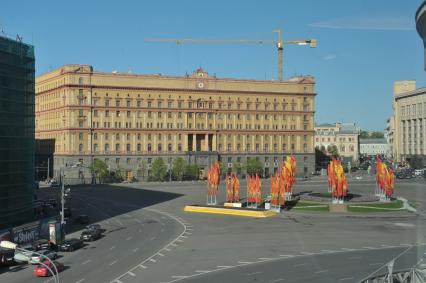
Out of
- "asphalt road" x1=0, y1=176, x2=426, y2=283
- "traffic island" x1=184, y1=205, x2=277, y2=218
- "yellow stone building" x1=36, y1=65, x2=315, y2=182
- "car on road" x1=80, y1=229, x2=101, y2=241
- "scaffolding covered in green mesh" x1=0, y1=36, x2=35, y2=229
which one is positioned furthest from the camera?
"yellow stone building" x1=36, y1=65, x2=315, y2=182

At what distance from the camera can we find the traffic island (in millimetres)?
79125

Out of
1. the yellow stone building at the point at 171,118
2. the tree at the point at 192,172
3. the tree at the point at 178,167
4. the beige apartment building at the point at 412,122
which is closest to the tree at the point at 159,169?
the tree at the point at 178,167

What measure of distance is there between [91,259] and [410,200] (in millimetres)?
65073

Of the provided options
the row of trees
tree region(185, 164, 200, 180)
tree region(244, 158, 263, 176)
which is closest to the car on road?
the row of trees

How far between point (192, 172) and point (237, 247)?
99.8 metres

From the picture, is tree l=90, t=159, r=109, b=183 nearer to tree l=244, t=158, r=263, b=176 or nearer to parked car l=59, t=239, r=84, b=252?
tree l=244, t=158, r=263, b=176

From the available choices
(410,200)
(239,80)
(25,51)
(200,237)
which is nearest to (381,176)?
(410,200)

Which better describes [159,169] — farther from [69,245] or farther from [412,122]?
[69,245]

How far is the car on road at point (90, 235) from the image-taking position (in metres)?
58.6

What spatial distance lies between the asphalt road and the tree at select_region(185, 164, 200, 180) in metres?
62.7

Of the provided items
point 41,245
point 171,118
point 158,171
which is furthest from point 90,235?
point 171,118

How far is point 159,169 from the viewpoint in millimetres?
149125

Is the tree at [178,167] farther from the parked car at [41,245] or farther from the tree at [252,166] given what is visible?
the parked car at [41,245]

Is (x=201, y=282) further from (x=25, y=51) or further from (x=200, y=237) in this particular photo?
(x=25, y=51)
